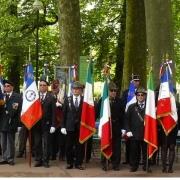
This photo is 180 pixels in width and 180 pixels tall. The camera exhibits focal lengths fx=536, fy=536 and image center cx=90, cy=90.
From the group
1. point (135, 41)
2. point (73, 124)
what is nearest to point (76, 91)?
point (73, 124)

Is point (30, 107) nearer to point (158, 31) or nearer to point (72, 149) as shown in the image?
point (72, 149)

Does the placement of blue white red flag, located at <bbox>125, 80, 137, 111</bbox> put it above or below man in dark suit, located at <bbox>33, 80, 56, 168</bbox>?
above

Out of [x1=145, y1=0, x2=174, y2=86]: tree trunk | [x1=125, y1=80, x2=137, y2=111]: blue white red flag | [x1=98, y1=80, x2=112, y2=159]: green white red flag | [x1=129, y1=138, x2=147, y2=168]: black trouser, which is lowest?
[x1=129, y1=138, x2=147, y2=168]: black trouser

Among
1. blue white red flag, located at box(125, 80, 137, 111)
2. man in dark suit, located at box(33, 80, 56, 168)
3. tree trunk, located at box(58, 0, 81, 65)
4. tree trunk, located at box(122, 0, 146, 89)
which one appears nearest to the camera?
man in dark suit, located at box(33, 80, 56, 168)

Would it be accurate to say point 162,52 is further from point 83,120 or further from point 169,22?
point 83,120

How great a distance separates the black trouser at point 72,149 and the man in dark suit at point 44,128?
458 mm

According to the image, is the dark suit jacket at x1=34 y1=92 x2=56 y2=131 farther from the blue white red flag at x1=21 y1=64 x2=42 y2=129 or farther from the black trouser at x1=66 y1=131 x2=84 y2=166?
the black trouser at x1=66 y1=131 x2=84 y2=166

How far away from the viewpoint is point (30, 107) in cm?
1140

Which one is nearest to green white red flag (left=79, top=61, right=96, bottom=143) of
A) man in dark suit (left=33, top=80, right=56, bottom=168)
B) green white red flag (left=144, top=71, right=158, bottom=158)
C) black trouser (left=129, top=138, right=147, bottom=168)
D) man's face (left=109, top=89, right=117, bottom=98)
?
man's face (left=109, top=89, right=117, bottom=98)

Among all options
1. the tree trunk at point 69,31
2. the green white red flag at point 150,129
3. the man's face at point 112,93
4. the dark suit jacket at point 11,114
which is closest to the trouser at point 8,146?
the dark suit jacket at point 11,114

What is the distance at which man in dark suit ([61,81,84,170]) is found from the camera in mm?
11156

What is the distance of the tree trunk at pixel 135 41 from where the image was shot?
2012 cm

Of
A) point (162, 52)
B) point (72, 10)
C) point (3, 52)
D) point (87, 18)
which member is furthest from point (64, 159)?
point (87, 18)

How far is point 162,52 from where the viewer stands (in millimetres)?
14812
